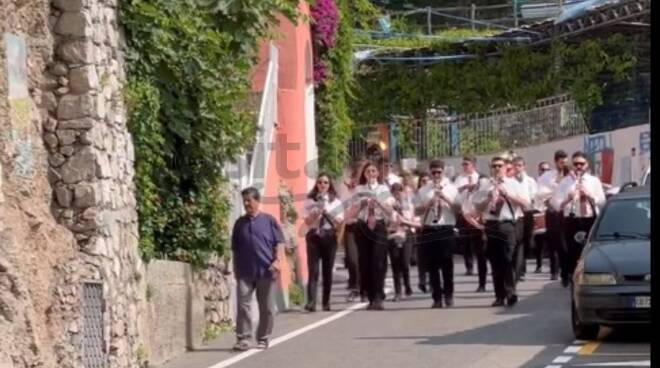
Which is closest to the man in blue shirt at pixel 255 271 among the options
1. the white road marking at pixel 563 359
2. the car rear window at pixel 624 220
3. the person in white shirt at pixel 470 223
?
the white road marking at pixel 563 359

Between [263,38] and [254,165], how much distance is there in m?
2.88

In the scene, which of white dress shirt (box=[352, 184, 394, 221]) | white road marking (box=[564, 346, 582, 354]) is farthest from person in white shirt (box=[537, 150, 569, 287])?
white road marking (box=[564, 346, 582, 354])

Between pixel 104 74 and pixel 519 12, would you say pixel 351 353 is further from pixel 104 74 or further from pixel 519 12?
pixel 519 12

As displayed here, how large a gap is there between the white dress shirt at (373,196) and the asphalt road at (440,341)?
1.27m

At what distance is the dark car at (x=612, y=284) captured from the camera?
53.8ft

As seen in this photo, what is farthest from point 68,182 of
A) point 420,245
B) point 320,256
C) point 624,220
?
point 420,245

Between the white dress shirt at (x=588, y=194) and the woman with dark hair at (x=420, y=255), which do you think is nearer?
the white dress shirt at (x=588, y=194)

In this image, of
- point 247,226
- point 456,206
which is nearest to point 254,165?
point 456,206

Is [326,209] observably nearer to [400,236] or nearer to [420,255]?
[420,255]

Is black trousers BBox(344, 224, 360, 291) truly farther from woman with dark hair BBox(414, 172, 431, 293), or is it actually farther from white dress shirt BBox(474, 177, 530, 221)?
white dress shirt BBox(474, 177, 530, 221)

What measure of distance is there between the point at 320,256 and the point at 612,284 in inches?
240

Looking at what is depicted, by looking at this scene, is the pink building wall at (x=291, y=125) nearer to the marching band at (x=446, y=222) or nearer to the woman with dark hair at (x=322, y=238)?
the marching band at (x=446, y=222)

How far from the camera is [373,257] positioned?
22.0 m

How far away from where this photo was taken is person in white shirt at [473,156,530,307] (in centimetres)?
2105
